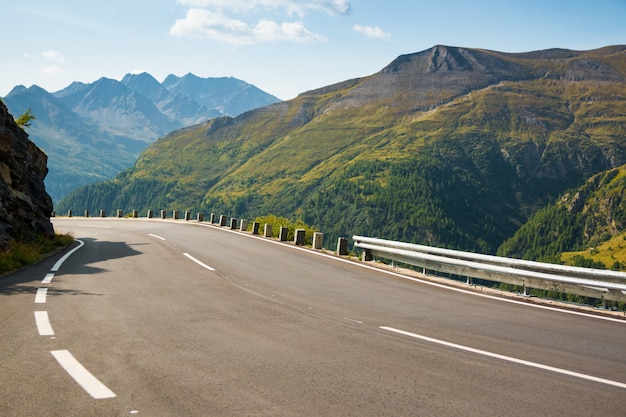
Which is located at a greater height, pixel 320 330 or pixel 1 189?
pixel 1 189

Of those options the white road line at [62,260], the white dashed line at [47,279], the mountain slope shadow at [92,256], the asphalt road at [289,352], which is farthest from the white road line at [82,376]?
the white road line at [62,260]

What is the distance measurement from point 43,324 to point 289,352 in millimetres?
3479

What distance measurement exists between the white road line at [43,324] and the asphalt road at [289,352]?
2 centimetres

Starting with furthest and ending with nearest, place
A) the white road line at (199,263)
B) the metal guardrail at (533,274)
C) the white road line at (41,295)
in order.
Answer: the white road line at (199,263), the metal guardrail at (533,274), the white road line at (41,295)

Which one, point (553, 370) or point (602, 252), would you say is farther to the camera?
point (602, 252)

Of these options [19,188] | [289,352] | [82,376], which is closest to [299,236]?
[19,188]

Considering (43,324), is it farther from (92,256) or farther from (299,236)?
(299,236)

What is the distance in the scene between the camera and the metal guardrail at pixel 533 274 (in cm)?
998

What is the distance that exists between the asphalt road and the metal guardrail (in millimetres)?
953

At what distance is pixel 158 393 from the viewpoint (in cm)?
455

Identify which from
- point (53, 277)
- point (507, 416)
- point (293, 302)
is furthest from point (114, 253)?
point (507, 416)

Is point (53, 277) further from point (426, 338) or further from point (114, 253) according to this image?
point (426, 338)

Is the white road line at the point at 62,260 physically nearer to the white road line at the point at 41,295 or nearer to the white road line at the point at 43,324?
the white road line at the point at 41,295

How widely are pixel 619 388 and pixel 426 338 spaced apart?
2.36 meters
